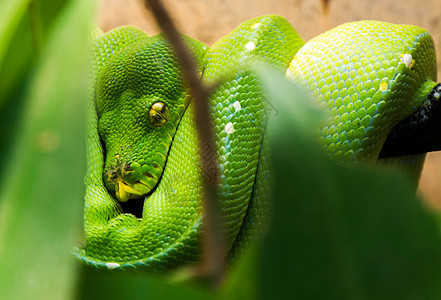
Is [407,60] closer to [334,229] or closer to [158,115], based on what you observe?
[158,115]

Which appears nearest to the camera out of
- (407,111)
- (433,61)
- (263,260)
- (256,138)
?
(263,260)

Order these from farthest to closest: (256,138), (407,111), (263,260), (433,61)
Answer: (433,61)
(256,138)
(407,111)
(263,260)

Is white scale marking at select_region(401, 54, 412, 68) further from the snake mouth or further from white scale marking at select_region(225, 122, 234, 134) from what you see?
the snake mouth

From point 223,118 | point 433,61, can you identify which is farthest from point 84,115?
point 433,61

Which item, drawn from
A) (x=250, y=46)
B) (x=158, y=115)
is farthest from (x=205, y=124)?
(x=158, y=115)

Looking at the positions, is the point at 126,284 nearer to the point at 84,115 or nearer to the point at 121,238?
the point at 84,115

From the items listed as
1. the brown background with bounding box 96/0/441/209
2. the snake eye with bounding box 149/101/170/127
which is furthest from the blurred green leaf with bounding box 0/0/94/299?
the brown background with bounding box 96/0/441/209

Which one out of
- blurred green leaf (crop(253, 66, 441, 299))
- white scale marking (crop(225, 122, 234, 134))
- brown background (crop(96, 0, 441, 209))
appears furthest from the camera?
brown background (crop(96, 0, 441, 209))
